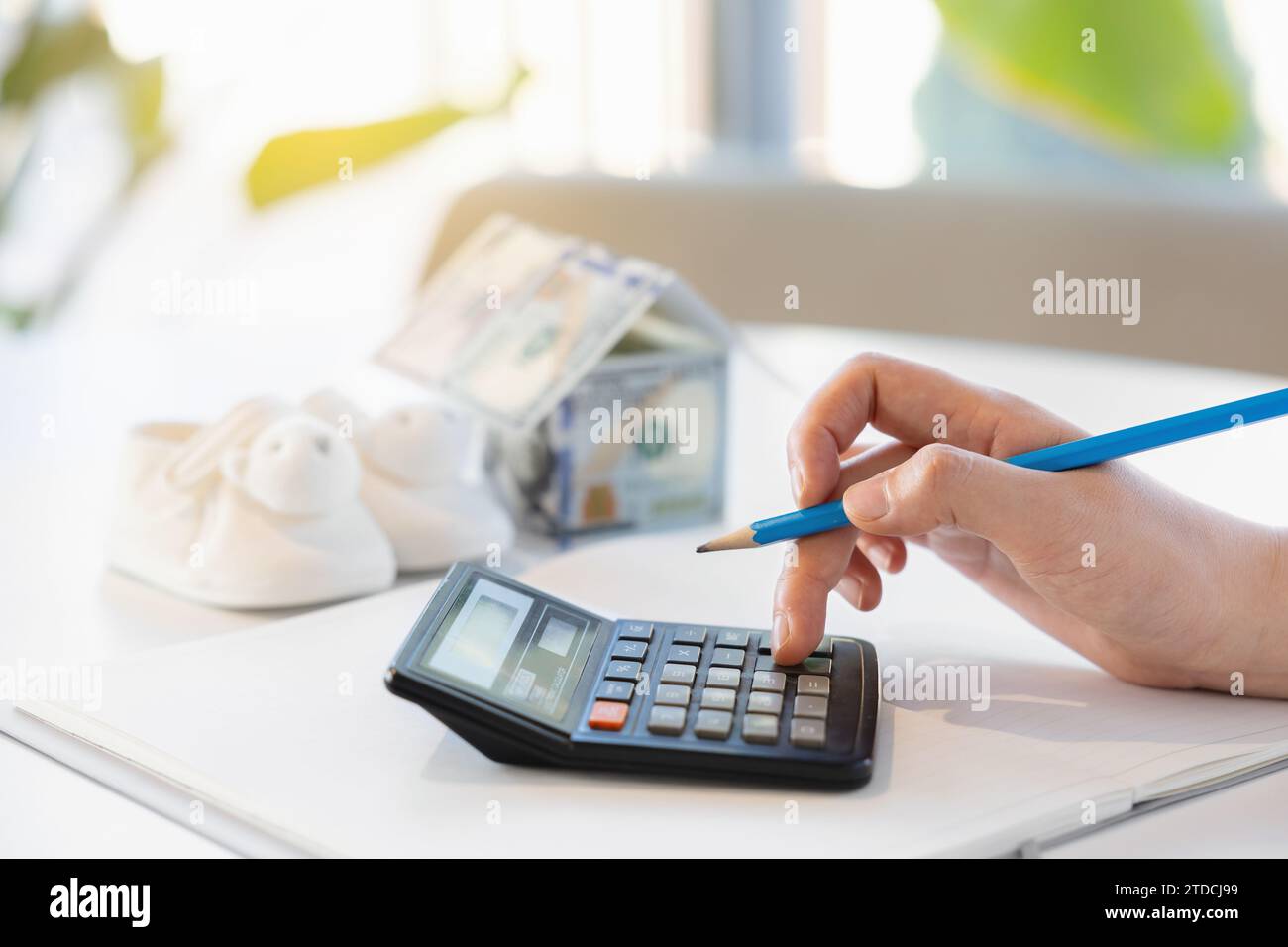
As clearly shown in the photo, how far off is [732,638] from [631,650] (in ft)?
0.18

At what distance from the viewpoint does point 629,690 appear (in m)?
0.59

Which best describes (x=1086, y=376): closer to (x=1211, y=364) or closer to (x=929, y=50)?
(x=1211, y=364)

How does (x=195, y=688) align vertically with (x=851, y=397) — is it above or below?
below

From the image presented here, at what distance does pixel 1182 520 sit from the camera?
64 centimetres

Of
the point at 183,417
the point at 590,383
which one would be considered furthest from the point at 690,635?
the point at 183,417

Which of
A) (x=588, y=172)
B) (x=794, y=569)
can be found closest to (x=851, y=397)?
(x=794, y=569)

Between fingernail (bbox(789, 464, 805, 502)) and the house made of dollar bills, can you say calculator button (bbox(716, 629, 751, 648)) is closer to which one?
fingernail (bbox(789, 464, 805, 502))

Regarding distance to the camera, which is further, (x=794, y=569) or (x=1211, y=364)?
(x=1211, y=364)

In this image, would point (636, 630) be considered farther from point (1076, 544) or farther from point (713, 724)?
point (1076, 544)

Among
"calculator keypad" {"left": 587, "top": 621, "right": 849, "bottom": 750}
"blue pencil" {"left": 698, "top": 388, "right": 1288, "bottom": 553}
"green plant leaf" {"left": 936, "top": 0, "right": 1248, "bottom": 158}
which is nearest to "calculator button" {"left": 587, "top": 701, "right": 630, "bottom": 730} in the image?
"calculator keypad" {"left": 587, "top": 621, "right": 849, "bottom": 750}

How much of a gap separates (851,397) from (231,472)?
1.21 ft

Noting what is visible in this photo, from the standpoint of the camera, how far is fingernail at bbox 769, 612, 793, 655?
63 cm

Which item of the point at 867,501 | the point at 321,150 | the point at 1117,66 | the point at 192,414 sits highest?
the point at 1117,66

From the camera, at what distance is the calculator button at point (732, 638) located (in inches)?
25.3
